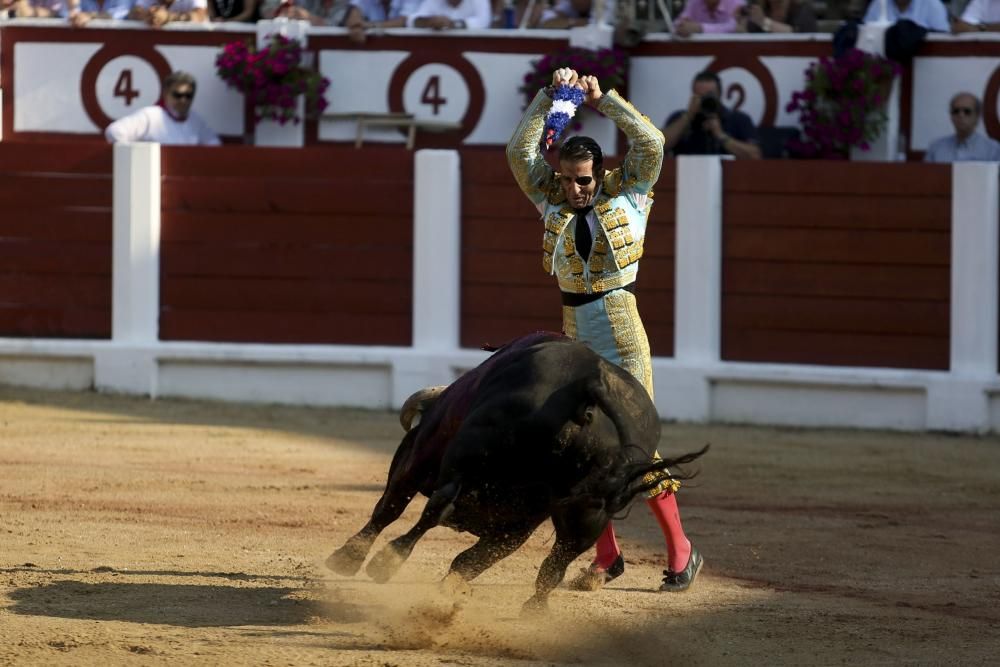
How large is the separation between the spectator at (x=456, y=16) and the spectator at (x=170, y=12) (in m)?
1.20

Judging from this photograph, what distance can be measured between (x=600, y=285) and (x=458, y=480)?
822mm

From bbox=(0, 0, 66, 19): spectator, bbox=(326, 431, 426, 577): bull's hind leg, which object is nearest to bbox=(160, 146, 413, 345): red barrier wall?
bbox=(0, 0, 66, 19): spectator

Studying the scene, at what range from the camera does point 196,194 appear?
845 centimetres

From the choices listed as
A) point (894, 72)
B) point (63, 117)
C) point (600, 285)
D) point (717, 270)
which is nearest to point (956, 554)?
point (600, 285)

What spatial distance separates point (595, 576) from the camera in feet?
14.2

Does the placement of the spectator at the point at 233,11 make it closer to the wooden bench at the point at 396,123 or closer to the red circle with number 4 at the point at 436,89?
the wooden bench at the point at 396,123

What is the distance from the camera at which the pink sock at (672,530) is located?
432 cm

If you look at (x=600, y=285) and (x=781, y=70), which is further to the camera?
(x=781, y=70)

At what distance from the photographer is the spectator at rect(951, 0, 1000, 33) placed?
28.5ft

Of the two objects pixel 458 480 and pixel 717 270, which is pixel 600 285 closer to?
pixel 458 480

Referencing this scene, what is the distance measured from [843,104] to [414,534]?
550cm

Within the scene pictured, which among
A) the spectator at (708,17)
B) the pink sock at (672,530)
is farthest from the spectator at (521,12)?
the pink sock at (672,530)

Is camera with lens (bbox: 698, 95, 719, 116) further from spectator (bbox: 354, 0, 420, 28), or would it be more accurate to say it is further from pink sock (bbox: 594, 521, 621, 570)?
pink sock (bbox: 594, 521, 621, 570)

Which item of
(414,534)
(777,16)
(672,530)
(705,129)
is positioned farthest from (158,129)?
(414,534)
